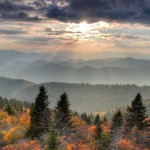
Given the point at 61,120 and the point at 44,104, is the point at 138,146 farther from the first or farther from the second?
the point at 44,104

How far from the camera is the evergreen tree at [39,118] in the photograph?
215ft

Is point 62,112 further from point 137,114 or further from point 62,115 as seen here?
point 137,114

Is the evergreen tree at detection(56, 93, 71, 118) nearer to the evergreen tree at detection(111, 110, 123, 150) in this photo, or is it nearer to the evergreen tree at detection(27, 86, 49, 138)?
the evergreen tree at detection(27, 86, 49, 138)

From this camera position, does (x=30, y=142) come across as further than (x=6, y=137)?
No

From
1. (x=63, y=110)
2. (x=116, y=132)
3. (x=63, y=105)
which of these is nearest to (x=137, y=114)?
(x=116, y=132)

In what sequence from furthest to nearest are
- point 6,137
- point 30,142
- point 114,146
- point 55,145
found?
1. point 6,137
2. point 114,146
3. point 30,142
4. point 55,145

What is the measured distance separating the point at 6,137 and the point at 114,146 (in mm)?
24497

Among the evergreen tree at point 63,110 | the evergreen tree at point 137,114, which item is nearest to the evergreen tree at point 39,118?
the evergreen tree at point 63,110

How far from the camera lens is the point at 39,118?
65500 millimetres

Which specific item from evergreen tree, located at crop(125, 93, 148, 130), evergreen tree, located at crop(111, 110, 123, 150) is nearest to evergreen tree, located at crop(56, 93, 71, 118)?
evergreen tree, located at crop(111, 110, 123, 150)

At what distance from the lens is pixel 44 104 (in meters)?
66.6

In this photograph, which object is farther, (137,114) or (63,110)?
(63,110)

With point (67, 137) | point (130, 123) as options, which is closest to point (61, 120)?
point (67, 137)

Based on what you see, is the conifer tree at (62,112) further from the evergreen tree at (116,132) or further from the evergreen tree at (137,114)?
the evergreen tree at (137,114)
